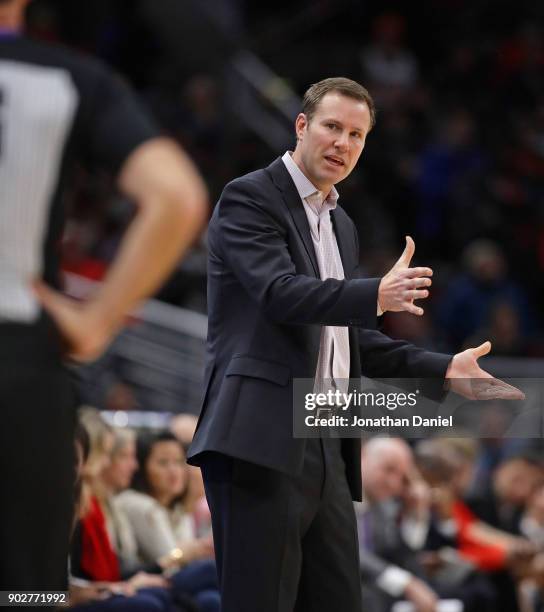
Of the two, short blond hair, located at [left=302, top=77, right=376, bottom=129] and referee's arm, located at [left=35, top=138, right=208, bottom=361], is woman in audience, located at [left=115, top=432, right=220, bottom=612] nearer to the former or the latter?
short blond hair, located at [left=302, top=77, right=376, bottom=129]

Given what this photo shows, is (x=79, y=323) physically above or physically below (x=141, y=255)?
below

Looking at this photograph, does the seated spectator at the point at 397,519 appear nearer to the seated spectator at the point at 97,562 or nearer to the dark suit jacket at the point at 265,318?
the seated spectator at the point at 97,562

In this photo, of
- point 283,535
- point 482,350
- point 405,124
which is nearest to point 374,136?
point 405,124

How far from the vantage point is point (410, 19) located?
1338 cm

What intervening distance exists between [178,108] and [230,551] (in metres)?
8.01

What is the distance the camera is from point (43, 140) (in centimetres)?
241

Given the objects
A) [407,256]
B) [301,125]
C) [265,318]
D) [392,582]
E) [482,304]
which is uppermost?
[482,304]

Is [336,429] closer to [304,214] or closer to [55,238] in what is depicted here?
[304,214]

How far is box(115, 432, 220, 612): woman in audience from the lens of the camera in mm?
5559

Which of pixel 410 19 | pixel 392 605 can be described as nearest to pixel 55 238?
pixel 392 605

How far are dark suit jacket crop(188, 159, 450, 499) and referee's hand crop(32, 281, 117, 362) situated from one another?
98cm

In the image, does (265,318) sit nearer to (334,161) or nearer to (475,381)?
(334,161)

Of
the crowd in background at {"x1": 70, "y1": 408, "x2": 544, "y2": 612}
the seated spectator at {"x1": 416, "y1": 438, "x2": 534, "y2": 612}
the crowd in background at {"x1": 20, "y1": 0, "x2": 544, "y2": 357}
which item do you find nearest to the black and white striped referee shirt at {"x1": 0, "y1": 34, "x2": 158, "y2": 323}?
the crowd in background at {"x1": 70, "y1": 408, "x2": 544, "y2": 612}

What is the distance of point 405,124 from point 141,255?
9.26 m
